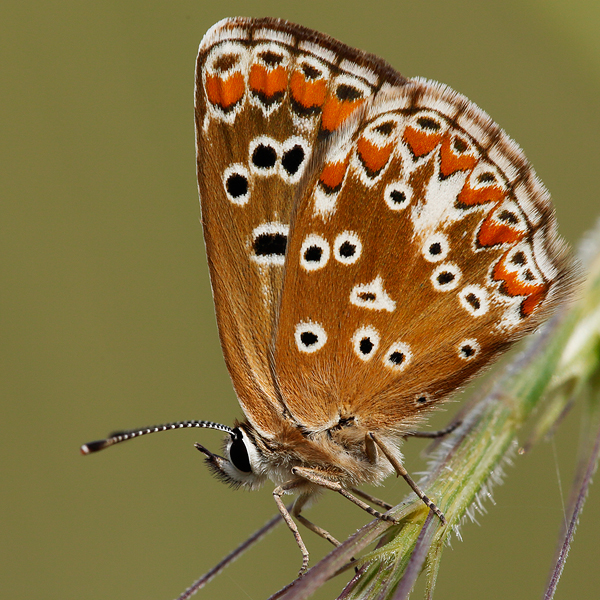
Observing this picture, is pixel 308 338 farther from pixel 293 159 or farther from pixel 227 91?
pixel 227 91

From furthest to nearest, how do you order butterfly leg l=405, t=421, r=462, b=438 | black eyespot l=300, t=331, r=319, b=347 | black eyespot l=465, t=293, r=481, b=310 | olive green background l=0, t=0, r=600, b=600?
olive green background l=0, t=0, r=600, b=600, black eyespot l=300, t=331, r=319, b=347, black eyespot l=465, t=293, r=481, b=310, butterfly leg l=405, t=421, r=462, b=438

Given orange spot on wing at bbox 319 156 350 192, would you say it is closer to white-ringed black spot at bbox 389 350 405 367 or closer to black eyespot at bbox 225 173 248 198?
black eyespot at bbox 225 173 248 198

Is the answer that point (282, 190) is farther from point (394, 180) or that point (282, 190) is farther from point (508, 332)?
point (508, 332)

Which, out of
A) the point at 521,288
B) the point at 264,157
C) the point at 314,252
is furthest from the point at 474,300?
the point at 264,157

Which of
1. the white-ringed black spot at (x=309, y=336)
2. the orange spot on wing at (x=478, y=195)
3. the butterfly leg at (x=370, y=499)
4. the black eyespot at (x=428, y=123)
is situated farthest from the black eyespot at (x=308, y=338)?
the black eyespot at (x=428, y=123)

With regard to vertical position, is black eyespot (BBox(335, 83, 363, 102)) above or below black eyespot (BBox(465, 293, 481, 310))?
above

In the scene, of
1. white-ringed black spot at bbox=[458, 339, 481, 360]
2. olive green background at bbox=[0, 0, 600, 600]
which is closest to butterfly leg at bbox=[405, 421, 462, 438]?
white-ringed black spot at bbox=[458, 339, 481, 360]

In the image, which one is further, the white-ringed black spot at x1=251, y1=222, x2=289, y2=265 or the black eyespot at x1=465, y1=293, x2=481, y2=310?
the white-ringed black spot at x1=251, y1=222, x2=289, y2=265
